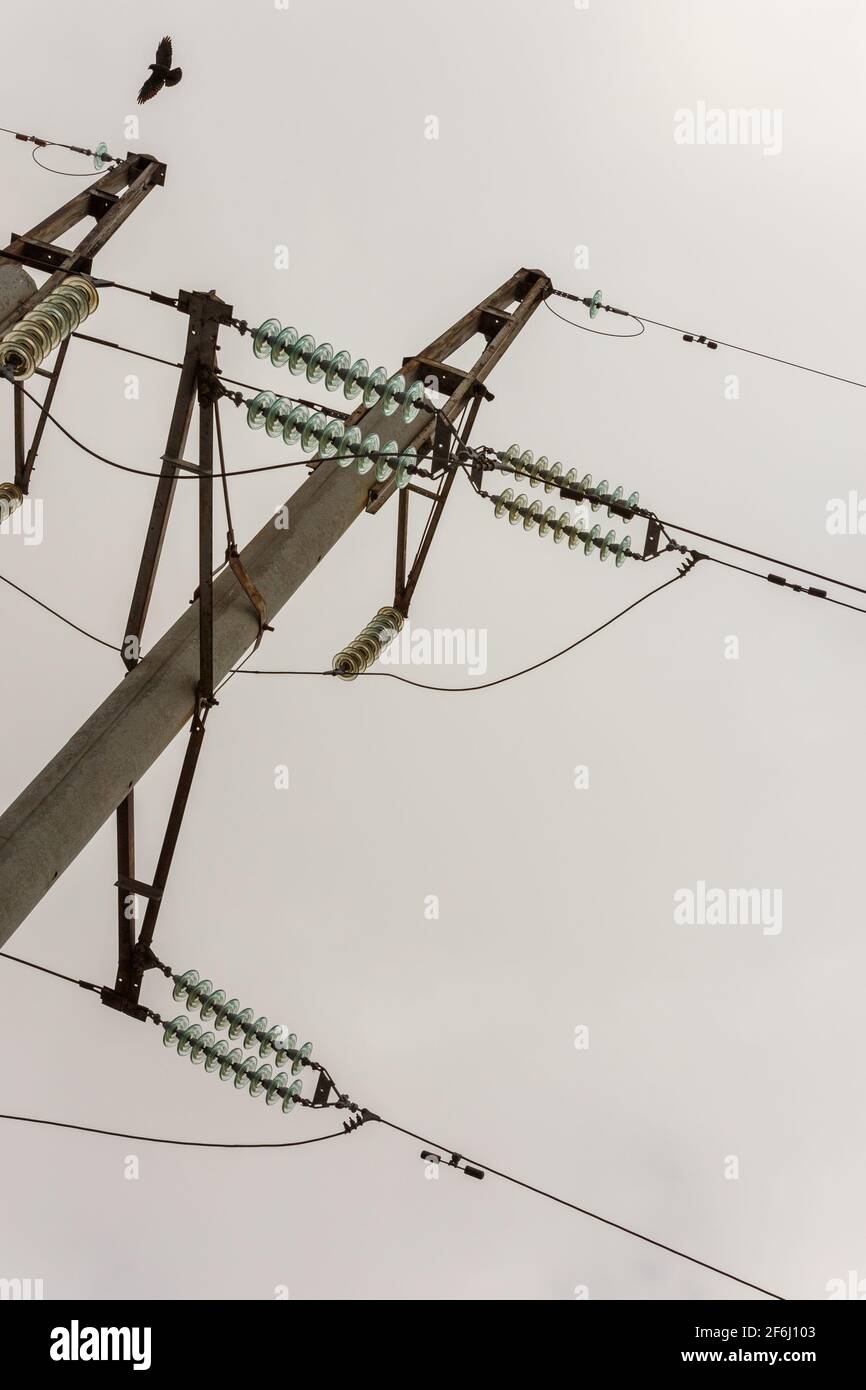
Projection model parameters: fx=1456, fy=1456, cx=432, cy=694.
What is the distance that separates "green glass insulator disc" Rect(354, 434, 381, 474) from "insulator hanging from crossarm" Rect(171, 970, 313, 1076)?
170 inches

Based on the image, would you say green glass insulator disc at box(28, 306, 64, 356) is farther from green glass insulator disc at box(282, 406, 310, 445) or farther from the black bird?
the black bird

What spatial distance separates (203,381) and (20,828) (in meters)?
3.95

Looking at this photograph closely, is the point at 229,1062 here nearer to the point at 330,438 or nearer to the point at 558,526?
the point at 330,438

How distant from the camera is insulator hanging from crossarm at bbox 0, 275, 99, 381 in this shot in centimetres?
1142

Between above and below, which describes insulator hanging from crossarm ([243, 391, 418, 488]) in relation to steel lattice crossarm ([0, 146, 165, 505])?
below

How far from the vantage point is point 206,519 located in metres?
11.0

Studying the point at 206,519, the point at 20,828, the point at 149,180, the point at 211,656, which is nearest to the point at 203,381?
the point at 206,519

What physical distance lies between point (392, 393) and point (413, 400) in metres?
0.18

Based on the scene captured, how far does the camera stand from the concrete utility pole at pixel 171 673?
9.20 metres

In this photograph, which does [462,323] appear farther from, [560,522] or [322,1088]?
[322,1088]

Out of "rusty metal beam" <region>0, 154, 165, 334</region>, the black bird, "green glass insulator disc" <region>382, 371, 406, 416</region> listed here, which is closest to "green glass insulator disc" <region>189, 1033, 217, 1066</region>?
→ "green glass insulator disc" <region>382, 371, 406, 416</region>

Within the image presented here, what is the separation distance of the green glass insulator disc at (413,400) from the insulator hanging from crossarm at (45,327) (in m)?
2.83

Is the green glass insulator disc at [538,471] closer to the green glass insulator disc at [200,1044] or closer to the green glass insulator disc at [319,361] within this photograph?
the green glass insulator disc at [319,361]

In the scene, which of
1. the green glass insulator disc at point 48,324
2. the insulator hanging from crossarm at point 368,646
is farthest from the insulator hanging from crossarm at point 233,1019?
the green glass insulator disc at point 48,324
